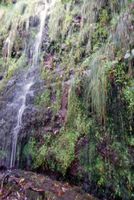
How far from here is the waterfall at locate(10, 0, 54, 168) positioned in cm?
492

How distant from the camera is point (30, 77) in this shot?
5957mm

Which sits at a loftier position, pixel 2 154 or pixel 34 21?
pixel 34 21

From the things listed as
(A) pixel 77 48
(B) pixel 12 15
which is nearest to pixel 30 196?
(A) pixel 77 48

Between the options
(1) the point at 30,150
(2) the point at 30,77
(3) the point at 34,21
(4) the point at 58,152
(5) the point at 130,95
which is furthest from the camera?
(3) the point at 34,21

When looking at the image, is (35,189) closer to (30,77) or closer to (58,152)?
(58,152)

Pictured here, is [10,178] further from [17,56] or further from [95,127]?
[17,56]

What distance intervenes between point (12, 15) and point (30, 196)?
4691mm

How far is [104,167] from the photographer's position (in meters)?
4.17

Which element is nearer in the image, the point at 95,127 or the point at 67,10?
the point at 95,127

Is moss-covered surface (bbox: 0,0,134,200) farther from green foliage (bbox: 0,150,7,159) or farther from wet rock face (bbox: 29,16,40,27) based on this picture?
wet rock face (bbox: 29,16,40,27)

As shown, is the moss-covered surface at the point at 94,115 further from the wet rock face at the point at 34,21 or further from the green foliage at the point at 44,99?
the wet rock face at the point at 34,21

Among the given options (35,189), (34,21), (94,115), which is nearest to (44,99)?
(94,115)

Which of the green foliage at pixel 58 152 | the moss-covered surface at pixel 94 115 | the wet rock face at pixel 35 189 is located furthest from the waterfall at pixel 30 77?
the wet rock face at pixel 35 189

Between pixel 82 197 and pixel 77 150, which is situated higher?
pixel 77 150
